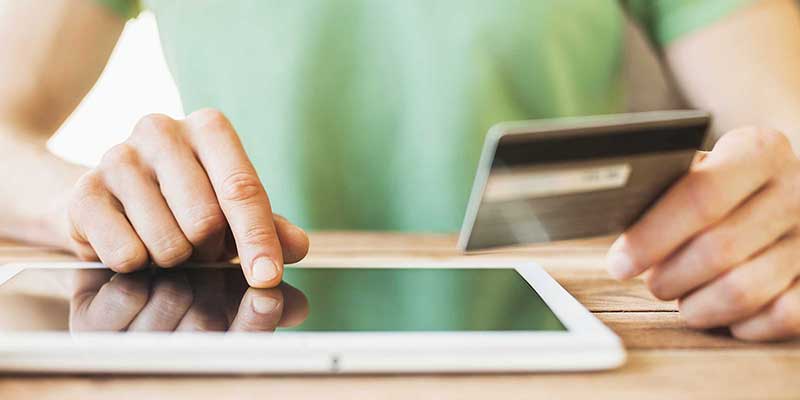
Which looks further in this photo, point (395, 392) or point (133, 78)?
point (133, 78)

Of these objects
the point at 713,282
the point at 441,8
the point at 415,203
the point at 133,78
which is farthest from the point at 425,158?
the point at 133,78

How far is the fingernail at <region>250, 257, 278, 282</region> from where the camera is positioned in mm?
462

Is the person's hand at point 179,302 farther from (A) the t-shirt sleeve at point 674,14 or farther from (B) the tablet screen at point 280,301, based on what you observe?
(A) the t-shirt sleeve at point 674,14

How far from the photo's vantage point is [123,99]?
5.91 ft

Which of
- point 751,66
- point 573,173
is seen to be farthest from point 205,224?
point 751,66

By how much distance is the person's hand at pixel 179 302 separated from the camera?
1.22 feet

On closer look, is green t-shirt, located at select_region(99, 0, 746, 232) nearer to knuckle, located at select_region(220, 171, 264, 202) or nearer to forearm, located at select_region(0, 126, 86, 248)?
forearm, located at select_region(0, 126, 86, 248)

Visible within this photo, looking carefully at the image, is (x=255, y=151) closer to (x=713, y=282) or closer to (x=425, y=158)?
(x=425, y=158)

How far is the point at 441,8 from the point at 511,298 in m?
0.56

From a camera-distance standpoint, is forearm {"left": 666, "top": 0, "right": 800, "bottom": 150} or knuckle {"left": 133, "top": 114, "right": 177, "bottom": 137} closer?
knuckle {"left": 133, "top": 114, "right": 177, "bottom": 137}

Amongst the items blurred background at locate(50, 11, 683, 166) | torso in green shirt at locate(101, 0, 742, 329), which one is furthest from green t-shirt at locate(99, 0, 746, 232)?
blurred background at locate(50, 11, 683, 166)

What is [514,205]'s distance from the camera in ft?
1.17

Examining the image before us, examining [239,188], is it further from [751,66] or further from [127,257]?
[751,66]

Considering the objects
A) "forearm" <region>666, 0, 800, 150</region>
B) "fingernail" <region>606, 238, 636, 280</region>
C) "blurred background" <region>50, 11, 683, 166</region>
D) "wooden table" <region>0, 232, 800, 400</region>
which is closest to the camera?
"wooden table" <region>0, 232, 800, 400</region>
